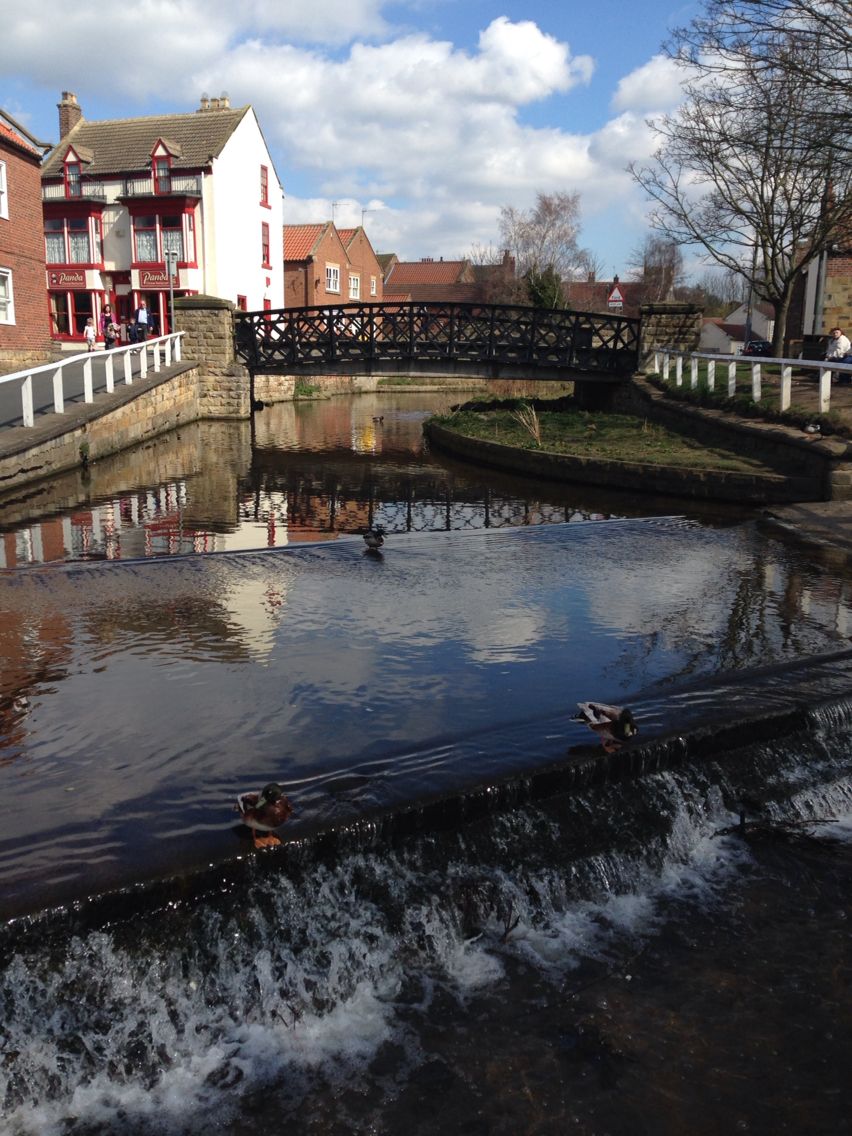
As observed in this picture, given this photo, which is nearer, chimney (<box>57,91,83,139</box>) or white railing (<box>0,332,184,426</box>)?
white railing (<box>0,332,184,426</box>)

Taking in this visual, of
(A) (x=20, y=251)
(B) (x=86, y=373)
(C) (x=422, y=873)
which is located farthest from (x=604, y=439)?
(A) (x=20, y=251)

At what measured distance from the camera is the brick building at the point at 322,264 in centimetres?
5128

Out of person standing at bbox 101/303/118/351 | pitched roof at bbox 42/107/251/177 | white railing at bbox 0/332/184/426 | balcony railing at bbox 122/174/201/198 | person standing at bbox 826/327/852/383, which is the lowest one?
white railing at bbox 0/332/184/426

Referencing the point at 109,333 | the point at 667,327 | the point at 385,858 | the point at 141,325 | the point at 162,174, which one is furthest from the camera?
the point at 162,174

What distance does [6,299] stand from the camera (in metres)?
27.0

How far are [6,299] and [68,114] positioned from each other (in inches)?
877

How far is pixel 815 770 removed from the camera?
4750mm

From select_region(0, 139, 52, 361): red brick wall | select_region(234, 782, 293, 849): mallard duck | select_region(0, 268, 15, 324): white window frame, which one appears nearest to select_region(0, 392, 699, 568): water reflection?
select_region(234, 782, 293, 849): mallard duck

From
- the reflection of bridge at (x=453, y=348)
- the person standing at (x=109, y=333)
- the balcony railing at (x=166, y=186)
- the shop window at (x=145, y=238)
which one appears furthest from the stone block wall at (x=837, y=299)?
the shop window at (x=145, y=238)

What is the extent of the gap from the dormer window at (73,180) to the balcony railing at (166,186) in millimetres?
2456

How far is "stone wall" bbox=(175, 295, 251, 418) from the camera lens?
2672cm

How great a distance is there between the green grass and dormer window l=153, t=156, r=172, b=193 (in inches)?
896

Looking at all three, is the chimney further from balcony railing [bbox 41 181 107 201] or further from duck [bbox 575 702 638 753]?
duck [bbox 575 702 638 753]

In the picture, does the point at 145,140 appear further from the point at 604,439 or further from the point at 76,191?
the point at 604,439
